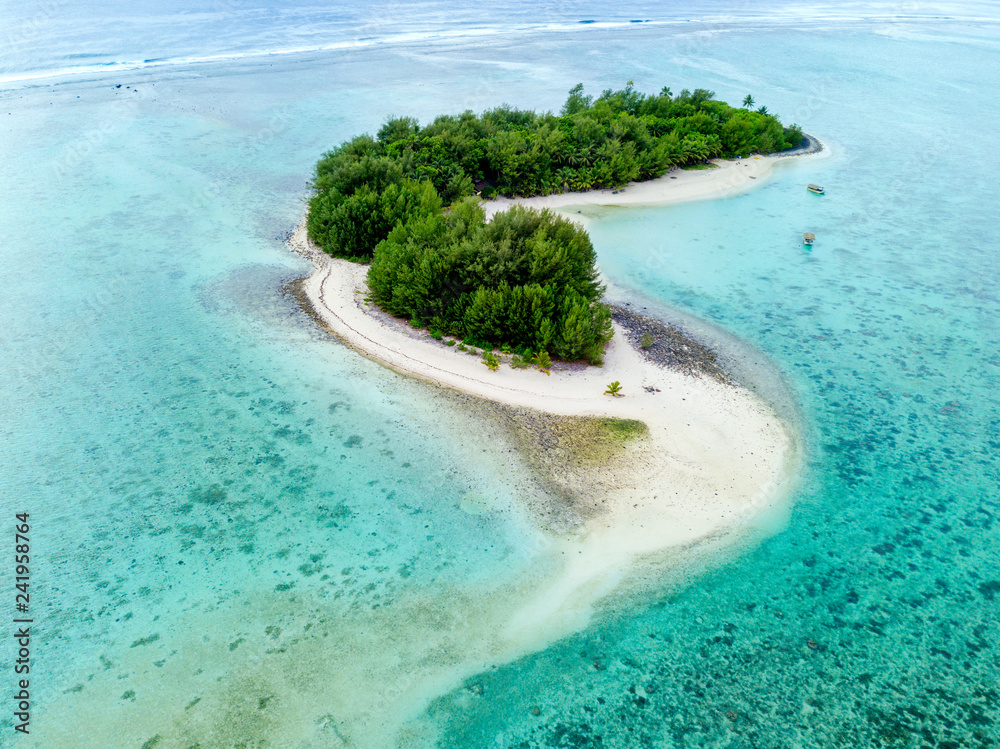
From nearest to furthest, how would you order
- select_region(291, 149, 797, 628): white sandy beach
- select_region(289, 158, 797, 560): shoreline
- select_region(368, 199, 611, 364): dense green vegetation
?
select_region(291, 149, 797, 628): white sandy beach
select_region(289, 158, 797, 560): shoreline
select_region(368, 199, 611, 364): dense green vegetation

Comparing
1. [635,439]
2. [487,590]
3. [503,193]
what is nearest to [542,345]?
[635,439]

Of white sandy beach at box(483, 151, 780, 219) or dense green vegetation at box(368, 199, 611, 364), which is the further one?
white sandy beach at box(483, 151, 780, 219)

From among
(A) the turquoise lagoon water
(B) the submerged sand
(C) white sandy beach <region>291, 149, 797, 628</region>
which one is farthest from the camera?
(C) white sandy beach <region>291, 149, 797, 628</region>

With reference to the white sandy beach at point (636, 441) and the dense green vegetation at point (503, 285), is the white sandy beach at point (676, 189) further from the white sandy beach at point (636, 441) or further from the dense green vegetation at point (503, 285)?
the white sandy beach at point (636, 441)

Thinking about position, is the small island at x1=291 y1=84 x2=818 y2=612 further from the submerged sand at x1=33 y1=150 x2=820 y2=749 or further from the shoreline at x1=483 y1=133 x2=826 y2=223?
the shoreline at x1=483 y1=133 x2=826 y2=223

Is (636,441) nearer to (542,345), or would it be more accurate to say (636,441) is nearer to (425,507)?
(542,345)

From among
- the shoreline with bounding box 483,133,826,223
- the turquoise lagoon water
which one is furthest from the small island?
the turquoise lagoon water

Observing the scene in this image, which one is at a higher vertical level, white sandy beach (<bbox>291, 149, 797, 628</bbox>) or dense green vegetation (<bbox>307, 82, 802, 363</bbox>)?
dense green vegetation (<bbox>307, 82, 802, 363</bbox>)
